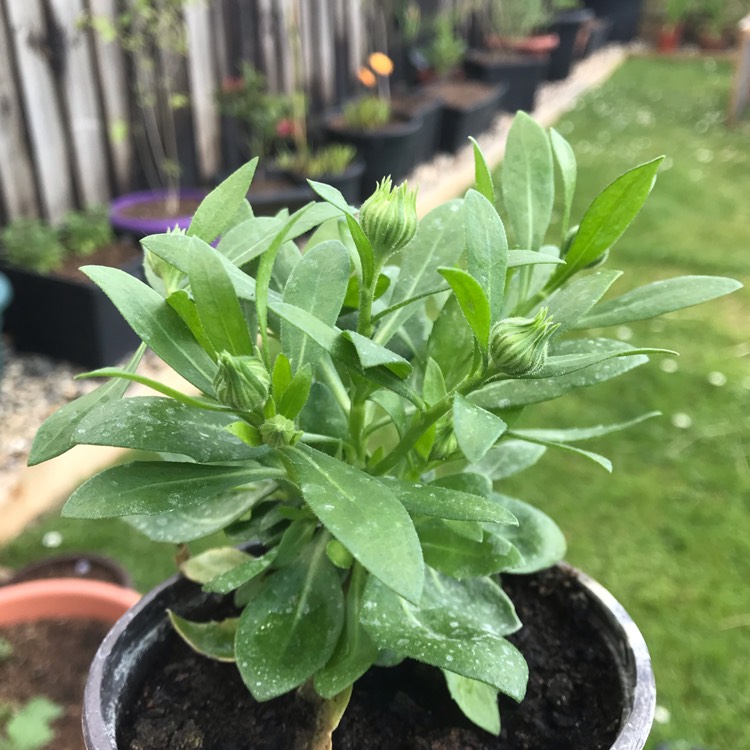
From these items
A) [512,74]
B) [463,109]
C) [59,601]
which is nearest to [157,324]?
[59,601]

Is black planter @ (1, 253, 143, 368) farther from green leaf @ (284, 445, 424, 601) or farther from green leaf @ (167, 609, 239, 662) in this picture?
green leaf @ (284, 445, 424, 601)

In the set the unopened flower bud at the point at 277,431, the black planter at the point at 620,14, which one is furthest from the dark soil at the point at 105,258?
the black planter at the point at 620,14

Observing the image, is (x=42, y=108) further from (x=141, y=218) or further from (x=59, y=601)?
(x=59, y=601)

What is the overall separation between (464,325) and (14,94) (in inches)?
79.1

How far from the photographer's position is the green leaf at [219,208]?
669mm

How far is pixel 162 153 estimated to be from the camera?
111 inches

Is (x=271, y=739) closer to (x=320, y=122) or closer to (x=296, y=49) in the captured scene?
(x=296, y=49)

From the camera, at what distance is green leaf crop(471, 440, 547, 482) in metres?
0.88

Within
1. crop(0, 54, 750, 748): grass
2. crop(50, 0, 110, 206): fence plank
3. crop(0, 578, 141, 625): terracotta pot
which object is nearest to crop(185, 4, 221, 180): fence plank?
crop(50, 0, 110, 206): fence plank

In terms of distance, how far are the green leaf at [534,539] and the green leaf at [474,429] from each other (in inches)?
10.6

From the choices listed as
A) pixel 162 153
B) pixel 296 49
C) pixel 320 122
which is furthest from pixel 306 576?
pixel 320 122

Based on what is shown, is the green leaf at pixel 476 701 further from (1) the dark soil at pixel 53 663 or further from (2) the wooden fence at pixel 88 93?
(2) the wooden fence at pixel 88 93

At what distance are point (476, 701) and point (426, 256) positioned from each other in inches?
16.5

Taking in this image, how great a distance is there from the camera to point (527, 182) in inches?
30.2
